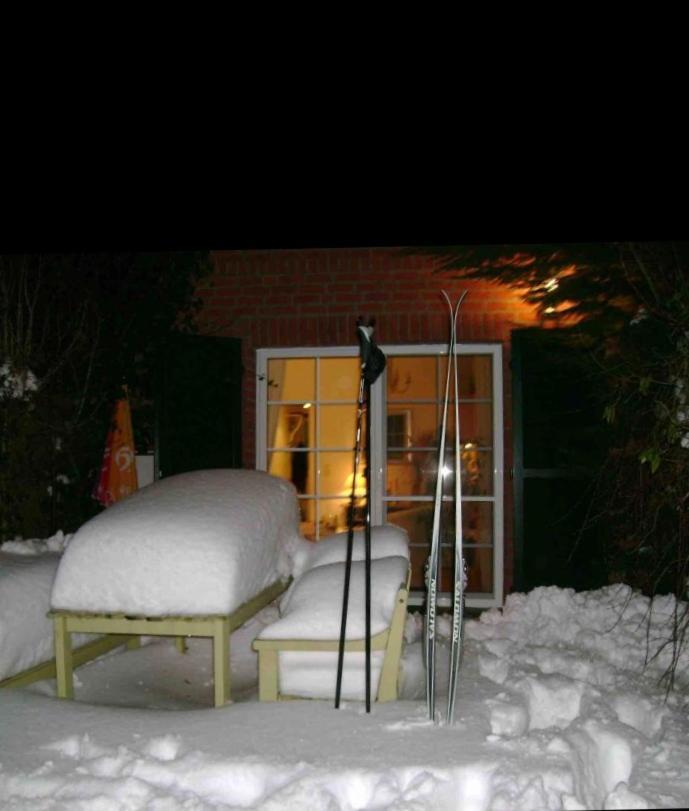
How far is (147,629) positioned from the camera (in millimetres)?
3854

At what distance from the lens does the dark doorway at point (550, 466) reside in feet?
20.0

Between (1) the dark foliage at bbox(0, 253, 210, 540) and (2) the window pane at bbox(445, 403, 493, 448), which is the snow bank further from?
(1) the dark foliage at bbox(0, 253, 210, 540)

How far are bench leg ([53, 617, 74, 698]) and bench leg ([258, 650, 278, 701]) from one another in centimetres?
92

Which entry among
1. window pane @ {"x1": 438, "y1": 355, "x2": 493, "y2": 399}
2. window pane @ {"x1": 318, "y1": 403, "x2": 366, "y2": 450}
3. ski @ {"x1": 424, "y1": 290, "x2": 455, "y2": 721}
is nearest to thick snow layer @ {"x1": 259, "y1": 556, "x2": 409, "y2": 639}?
ski @ {"x1": 424, "y1": 290, "x2": 455, "y2": 721}

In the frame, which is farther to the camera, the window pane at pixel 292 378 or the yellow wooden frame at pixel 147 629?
the window pane at pixel 292 378

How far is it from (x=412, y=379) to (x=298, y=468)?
3.98ft

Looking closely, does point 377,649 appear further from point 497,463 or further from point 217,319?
point 217,319

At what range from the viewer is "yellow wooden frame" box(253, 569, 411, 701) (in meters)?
3.72

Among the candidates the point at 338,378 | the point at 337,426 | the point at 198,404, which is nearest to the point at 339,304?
the point at 338,378

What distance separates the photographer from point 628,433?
18.0ft

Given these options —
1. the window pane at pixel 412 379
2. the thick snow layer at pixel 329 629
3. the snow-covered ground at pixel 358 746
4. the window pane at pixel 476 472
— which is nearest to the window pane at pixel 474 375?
the window pane at pixel 412 379

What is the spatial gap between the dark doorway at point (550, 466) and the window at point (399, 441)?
461mm

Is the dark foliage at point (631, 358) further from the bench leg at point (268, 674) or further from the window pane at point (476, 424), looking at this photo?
the bench leg at point (268, 674)

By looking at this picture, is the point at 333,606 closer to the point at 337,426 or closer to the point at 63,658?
the point at 63,658
